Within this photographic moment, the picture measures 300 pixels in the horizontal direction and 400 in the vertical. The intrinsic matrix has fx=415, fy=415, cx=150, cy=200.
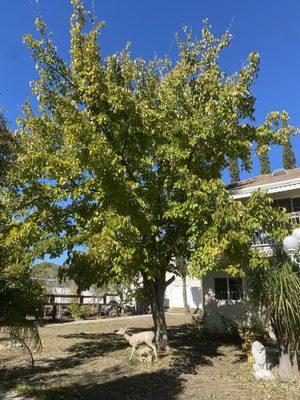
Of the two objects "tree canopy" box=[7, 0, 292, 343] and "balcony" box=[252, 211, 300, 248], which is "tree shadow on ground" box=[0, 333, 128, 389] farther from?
"balcony" box=[252, 211, 300, 248]

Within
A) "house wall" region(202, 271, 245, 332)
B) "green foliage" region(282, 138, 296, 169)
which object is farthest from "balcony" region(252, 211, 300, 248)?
"green foliage" region(282, 138, 296, 169)

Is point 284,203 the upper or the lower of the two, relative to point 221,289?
upper

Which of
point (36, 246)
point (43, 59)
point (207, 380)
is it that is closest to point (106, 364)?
point (207, 380)

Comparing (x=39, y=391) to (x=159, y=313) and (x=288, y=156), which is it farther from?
(x=288, y=156)

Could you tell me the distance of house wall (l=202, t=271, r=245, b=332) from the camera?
19737 millimetres

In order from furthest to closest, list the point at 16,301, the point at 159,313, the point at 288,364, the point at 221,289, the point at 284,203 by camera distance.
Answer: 1. the point at 221,289
2. the point at 284,203
3. the point at 159,313
4. the point at 288,364
5. the point at 16,301

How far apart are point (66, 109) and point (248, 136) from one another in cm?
621

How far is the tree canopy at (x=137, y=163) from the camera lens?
1124 cm

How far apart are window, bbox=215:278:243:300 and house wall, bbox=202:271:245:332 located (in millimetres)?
180

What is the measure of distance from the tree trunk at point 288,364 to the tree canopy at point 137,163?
2.35 metres

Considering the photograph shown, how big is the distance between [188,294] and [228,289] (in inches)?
751

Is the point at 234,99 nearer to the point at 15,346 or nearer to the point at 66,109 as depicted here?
the point at 66,109

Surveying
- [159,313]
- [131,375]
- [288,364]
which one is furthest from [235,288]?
[131,375]

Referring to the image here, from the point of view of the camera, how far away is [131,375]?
428 inches
